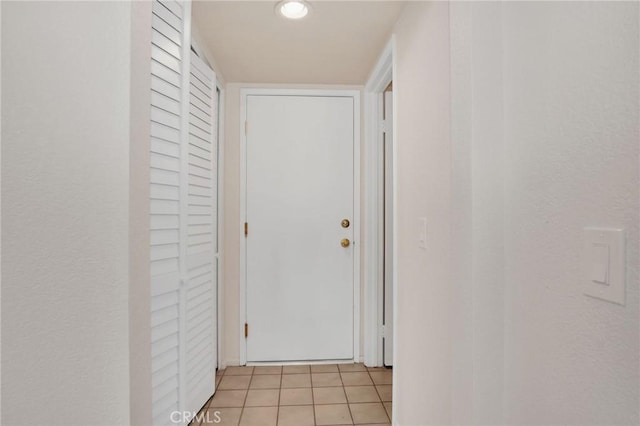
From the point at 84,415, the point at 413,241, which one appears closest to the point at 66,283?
the point at 84,415

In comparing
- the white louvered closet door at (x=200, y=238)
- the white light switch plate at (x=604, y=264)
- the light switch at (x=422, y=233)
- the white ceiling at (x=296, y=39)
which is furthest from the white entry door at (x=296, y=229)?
the white light switch plate at (x=604, y=264)

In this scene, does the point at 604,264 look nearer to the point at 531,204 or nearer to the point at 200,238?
the point at 531,204

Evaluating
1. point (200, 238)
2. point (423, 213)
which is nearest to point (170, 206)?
point (200, 238)

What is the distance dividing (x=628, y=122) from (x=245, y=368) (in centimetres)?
255

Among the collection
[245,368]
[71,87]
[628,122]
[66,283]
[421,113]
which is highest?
[421,113]

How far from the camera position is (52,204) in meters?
0.67

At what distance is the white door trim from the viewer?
2.46 metres

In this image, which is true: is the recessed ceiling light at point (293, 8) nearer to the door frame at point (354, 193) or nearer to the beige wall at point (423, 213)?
the beige wall at point (423, 213)

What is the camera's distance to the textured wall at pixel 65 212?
593mm

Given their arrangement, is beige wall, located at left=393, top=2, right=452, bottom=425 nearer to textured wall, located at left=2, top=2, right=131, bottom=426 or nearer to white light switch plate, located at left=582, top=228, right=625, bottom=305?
white light switch plate, located at left=582, top=228, right=625, bottom=305

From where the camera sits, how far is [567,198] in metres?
0.69

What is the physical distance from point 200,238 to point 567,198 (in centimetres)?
164

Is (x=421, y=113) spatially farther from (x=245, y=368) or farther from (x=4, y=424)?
(x=245, y=368)

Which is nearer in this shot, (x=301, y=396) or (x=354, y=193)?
(x=301, y=396)
